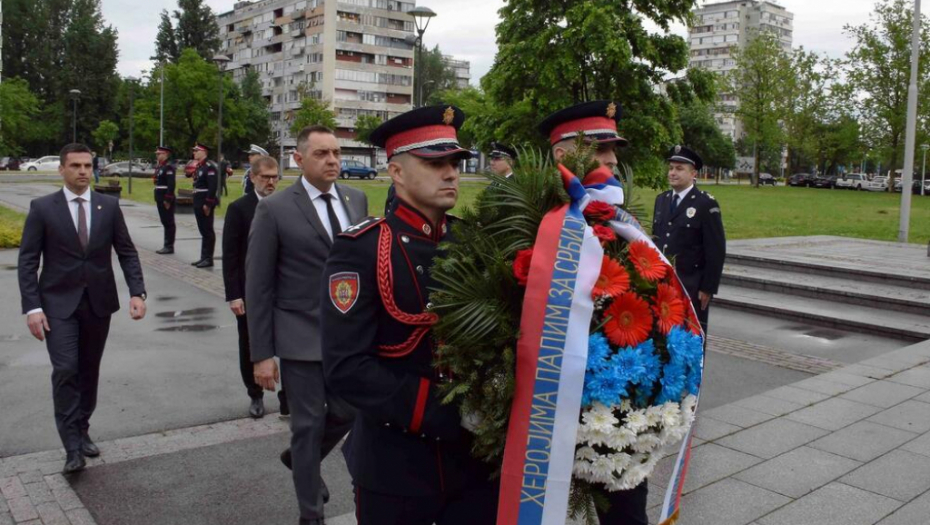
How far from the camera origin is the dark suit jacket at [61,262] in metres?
5.51

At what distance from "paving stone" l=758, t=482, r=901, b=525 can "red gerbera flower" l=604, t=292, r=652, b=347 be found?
104 inches

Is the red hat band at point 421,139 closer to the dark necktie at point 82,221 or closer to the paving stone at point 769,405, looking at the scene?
the dark necktie at point 82,221

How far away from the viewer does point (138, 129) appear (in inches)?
3002

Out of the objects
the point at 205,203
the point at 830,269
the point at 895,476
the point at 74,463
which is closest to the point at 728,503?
the point at 895,476

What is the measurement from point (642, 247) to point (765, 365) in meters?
7.14

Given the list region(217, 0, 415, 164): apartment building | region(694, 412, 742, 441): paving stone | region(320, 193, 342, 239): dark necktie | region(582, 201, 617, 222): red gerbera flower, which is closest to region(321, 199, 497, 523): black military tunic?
region(582, 201, 617, 222): red gerbera flower

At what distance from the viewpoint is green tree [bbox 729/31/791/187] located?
227 feet

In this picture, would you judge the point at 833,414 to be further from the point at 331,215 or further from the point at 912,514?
the point at 331,215

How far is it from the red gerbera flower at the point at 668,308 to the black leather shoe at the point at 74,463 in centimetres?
426

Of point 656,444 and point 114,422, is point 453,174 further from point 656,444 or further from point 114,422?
point 114,422

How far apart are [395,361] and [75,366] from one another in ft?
11.7

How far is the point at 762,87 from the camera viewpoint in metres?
70.0

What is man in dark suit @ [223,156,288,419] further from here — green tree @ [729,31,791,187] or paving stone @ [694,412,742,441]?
green tree @ [729,31,791,187]

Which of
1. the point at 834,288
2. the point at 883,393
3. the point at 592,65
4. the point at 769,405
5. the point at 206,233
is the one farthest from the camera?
the point at 592,65
